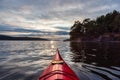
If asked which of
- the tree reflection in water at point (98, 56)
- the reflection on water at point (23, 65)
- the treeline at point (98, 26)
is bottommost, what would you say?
the tree reflection in water at point (98, 56)

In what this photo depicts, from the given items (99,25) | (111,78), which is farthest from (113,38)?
(111,78)

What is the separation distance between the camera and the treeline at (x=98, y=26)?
451 feet

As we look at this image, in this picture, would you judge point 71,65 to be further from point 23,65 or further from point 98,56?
point 98,56

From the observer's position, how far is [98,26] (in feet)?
502

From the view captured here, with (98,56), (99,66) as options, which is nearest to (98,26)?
(98,56)

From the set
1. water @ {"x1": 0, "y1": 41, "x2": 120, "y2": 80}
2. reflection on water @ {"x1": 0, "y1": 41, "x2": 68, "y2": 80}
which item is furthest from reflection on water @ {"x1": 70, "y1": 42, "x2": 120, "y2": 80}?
reflection on water @ {"x1": 0, "y1": 41, "x2": 68, "y2": 80}

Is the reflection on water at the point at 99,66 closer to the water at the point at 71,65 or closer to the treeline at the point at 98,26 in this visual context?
the water at the point at 71,65

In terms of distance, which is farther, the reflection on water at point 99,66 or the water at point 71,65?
the water at point 71,65

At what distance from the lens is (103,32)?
483 feet

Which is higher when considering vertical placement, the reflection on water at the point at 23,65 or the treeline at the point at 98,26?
the treeline at the point at 98,26

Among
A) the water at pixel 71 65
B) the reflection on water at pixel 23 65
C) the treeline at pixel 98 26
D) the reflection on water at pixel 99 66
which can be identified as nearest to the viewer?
the reflection on water at pixel 99 66

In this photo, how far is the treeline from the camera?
5408 inches

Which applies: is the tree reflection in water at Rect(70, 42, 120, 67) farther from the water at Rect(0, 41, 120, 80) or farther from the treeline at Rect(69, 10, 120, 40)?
the treeline at Rect(69, 10, 120, 40)

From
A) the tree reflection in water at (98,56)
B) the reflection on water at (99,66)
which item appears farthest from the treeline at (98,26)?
the reflection on water at (99,66)
